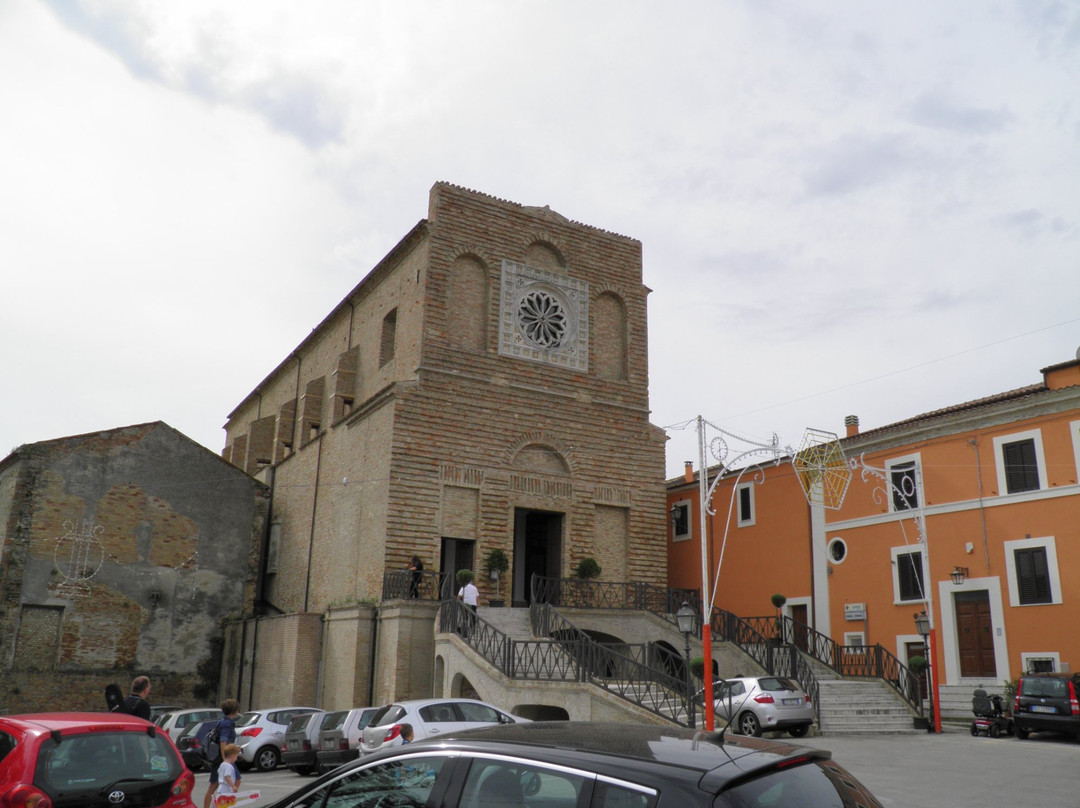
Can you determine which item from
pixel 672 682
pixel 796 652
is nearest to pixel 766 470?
pixel 796 652

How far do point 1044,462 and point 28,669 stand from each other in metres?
26.7

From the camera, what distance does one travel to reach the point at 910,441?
2402cm

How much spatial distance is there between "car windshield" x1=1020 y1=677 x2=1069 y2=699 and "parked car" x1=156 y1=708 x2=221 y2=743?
1651 centimetres

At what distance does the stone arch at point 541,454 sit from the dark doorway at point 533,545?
51.8 inches

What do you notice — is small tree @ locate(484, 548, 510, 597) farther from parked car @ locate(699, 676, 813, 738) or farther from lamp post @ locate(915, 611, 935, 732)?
lamp post @ locate(915, 611, 935, 732)

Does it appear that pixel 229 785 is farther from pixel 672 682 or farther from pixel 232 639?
pixel 232 639

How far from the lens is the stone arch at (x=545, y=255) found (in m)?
27.7

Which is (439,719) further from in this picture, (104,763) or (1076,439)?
(1076,439)

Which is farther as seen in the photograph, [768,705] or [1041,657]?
[1041,657]

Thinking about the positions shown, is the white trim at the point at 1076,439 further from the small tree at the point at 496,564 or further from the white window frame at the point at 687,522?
the small tree at the point at 496,564

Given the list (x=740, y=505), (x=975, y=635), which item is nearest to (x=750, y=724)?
(x=975, y=635)

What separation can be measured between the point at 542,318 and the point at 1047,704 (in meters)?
16.1

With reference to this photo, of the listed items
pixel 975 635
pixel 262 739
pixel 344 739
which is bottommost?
pixel 262 739

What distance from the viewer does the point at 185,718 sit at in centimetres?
1922
